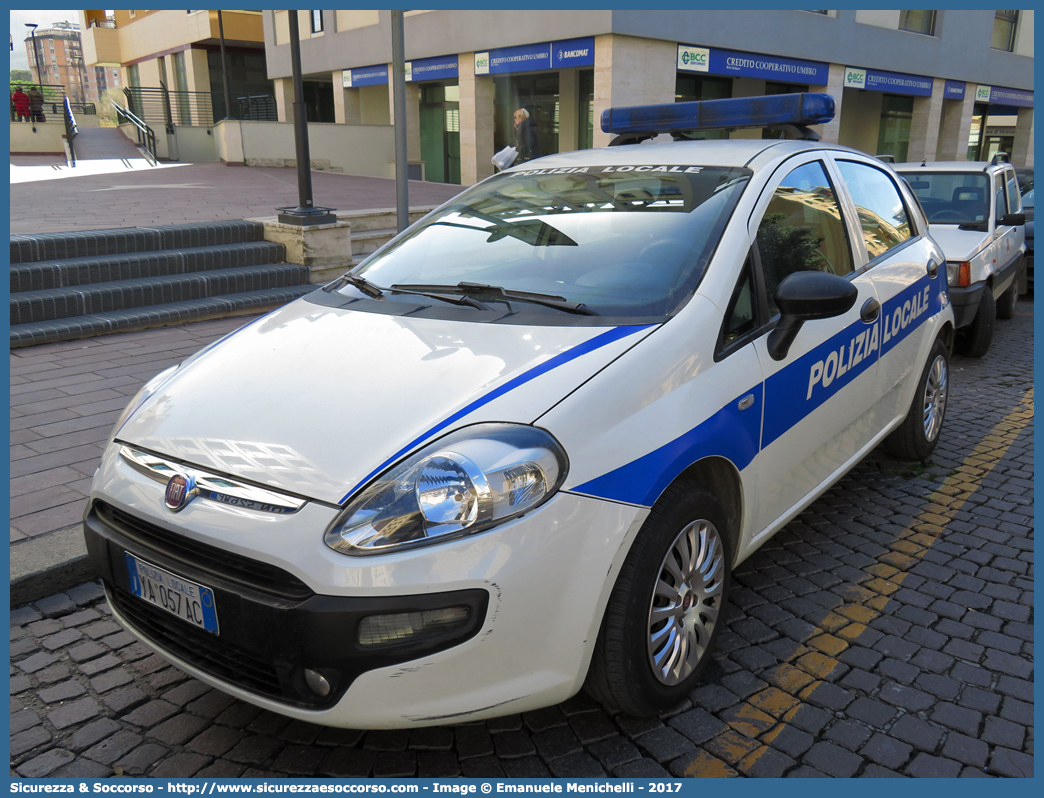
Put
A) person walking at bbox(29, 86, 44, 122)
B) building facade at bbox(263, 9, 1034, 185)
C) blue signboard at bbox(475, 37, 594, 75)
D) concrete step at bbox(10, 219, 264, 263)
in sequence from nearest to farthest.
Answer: concrete step at bbox(10, 219, 264, 263) < blue signboard at bbox(475, 37, 594, 75) < building facade at bbox(263, 9, 1034, 185) < person walking at bbox(29, 86, 44, 122)

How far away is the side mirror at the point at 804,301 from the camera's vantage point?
2834mm

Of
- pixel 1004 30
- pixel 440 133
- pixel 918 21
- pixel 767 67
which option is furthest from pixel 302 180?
pixel 1004 30

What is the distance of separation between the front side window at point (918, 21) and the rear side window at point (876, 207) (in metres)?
23.4

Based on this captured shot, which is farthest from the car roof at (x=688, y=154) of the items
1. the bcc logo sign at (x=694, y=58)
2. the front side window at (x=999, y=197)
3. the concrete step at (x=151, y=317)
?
the bcc logo sign at (x=694, y=58)

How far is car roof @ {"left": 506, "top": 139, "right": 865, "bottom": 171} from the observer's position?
3398 mm

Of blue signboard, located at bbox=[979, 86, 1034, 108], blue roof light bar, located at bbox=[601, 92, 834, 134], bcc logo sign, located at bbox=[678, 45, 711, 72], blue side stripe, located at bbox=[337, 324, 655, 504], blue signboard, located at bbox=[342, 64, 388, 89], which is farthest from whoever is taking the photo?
blue signboard, located at bbox=[979, 86, 1034, 108]

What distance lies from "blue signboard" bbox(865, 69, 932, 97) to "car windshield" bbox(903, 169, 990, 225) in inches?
672

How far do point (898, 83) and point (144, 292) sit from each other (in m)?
23.2

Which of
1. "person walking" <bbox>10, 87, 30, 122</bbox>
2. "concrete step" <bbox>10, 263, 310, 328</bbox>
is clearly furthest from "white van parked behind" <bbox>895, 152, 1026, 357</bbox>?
"person walking" <bbox>10, 87, 30, 122</bbox>

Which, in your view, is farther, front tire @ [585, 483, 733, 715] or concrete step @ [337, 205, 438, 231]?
concrete step @ [337, 205, 438, 231]

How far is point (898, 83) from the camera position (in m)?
24.0

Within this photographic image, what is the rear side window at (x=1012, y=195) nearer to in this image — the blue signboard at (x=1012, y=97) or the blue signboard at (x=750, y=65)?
the blue signboard at (x=750, y=65)

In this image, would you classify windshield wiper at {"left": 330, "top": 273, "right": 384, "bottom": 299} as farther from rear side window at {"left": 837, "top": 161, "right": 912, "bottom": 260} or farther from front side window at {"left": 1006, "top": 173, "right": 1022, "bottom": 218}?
front side window at {"left": 1006, "top": 173, "right": 1022, "bottom": 218}

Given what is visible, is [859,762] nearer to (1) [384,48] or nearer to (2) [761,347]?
(2) [761,347]
